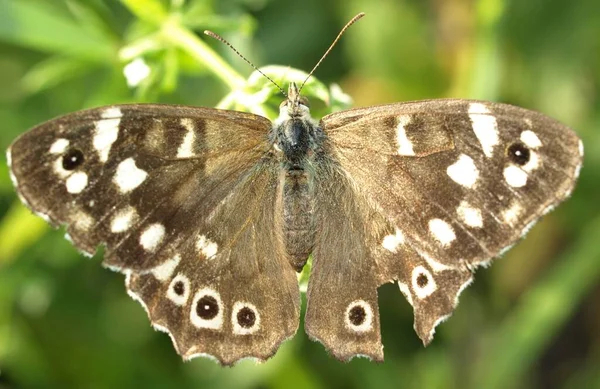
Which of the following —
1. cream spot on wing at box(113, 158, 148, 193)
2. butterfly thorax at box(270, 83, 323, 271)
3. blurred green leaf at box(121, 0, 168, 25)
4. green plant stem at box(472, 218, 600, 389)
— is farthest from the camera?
green plant stem at box(472, 218, 600, 389)

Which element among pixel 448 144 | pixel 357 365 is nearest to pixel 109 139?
pixel 448 144

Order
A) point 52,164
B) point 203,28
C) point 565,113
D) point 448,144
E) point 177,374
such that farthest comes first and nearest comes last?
point 565,113 → point 177,374 → point 203,28 → point 448,144 → point 52,164

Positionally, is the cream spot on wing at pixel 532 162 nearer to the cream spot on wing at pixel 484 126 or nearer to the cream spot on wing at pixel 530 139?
the cream spot on wing at pixel 530 139

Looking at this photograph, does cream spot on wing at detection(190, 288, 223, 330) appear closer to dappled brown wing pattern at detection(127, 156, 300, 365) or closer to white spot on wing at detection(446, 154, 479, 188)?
dappled brown wing pattern at detection(127, 156, 300, 365)

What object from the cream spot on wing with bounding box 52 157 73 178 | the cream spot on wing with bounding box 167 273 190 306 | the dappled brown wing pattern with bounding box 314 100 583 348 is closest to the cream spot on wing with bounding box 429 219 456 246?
the dappled brown wing pattern with bounding box 314 100 583 348

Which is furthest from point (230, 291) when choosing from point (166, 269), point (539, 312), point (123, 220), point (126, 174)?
Answer: point (539, 312)

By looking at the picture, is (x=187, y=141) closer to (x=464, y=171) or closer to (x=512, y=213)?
(x=464, y=171)

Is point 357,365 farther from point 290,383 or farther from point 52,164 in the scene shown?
point 52,164
